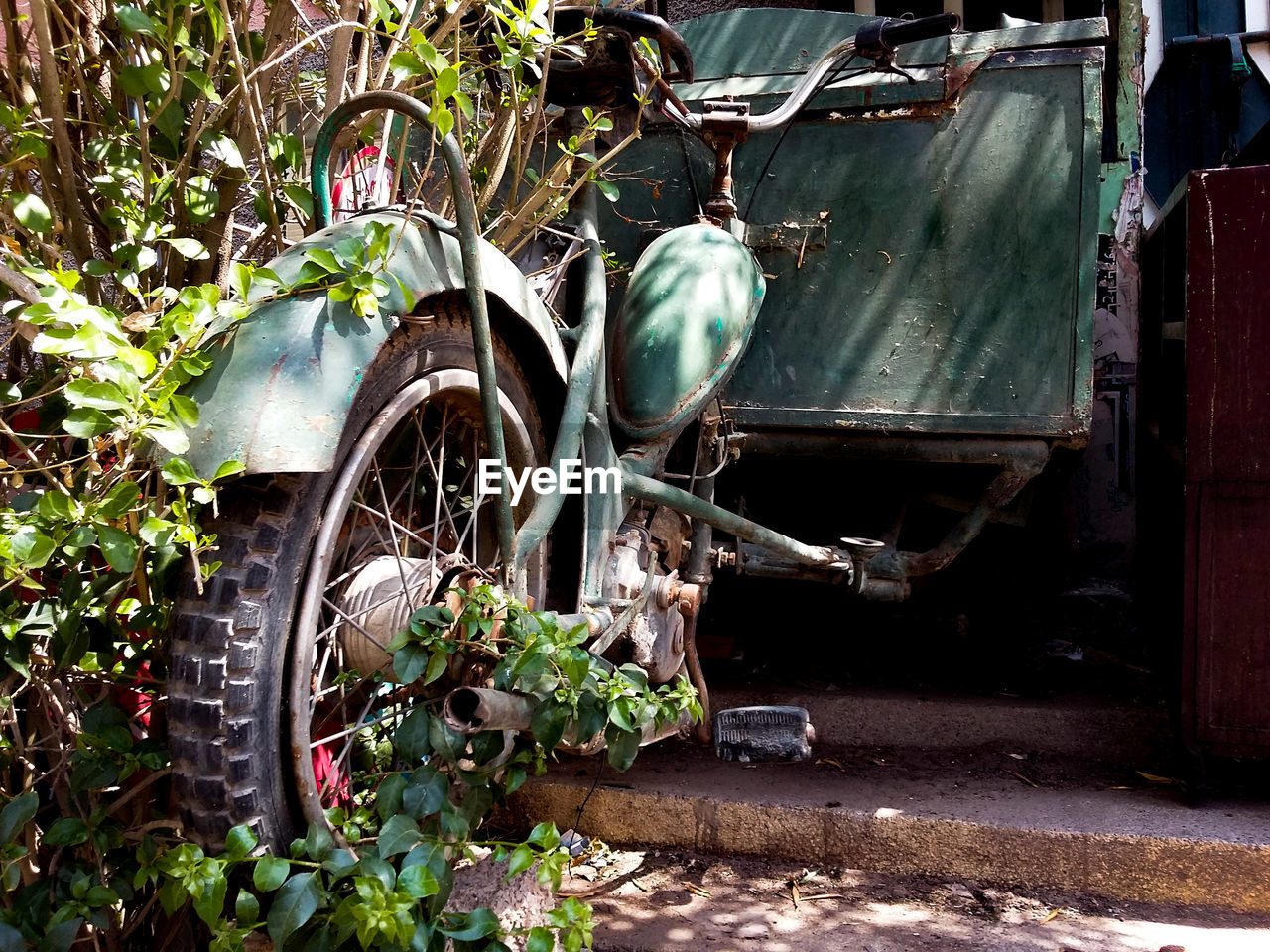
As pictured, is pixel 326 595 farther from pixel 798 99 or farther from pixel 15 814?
pixel 798 99

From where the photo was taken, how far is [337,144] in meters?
1.68

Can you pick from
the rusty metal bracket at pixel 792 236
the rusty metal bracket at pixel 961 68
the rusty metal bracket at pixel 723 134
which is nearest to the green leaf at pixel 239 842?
the rusty metal bracket at pixel 723 134

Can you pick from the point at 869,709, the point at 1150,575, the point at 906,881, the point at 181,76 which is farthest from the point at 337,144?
the point at 1150,575

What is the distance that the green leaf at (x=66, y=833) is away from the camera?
1.44 metres

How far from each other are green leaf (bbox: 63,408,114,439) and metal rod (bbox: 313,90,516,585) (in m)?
0.52

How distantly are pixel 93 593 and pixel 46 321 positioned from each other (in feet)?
1.33

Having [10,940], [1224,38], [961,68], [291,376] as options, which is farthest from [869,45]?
[1224,38]

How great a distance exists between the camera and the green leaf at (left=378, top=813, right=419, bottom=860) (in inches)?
51.9

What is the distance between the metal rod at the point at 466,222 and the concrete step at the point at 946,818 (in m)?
1.16

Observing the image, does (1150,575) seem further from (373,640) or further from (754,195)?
(373,640)

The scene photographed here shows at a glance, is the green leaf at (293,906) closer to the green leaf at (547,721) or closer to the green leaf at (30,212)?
the green leaf at (547,721)

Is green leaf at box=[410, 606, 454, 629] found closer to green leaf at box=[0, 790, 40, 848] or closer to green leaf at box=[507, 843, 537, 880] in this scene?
green leaf at box=[507, 843, 537, 880]

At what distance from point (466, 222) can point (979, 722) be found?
93.7 inches
